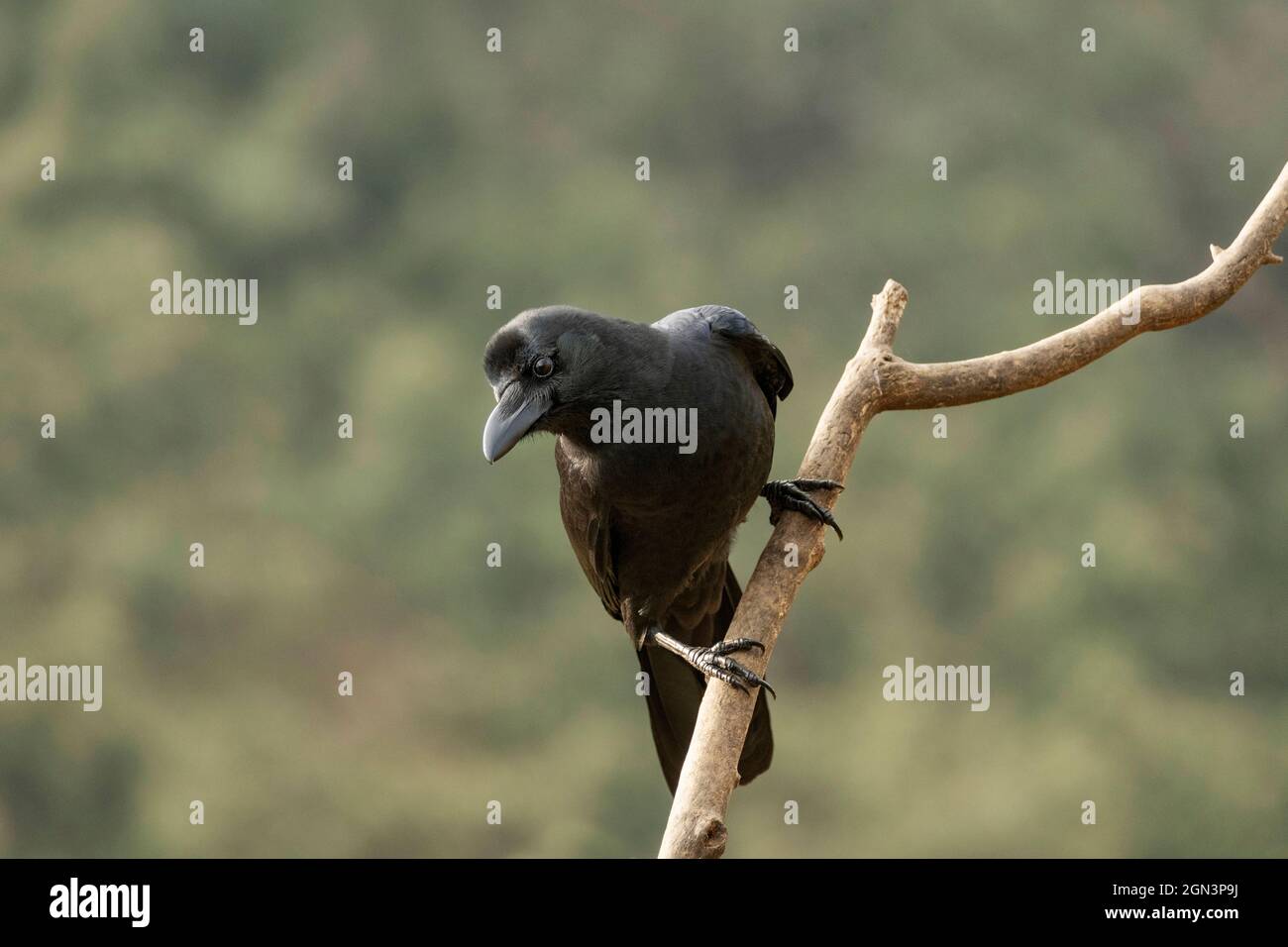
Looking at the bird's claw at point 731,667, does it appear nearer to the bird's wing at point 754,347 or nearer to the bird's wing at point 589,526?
the bird's wing at point 589,526

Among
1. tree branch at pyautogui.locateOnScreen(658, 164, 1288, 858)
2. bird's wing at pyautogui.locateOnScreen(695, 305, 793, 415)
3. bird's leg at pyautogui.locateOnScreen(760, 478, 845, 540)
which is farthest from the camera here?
bird's wing at pyautogui.locateOnScreen(695, 305, 793, 415)

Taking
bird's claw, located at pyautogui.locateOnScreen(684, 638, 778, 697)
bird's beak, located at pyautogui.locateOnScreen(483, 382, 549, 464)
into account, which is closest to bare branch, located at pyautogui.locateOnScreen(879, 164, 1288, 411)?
bird's claw, located at pyautogui.locateOnScreen(684, 638, 778, 697)

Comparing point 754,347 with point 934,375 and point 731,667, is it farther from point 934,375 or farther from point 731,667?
point 731,667

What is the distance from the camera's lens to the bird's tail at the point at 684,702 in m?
3.10

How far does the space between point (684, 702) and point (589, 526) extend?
618mm

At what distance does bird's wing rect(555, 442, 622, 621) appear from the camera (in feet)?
9.35

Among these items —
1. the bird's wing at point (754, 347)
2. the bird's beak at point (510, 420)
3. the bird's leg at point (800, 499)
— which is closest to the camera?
the bird's beak at point (510, 420)

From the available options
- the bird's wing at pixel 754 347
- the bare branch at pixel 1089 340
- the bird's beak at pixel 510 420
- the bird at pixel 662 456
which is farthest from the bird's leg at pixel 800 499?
the bird's beak at pixel 510 420

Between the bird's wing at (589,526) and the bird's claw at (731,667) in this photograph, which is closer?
the bird's claw at (731,667)

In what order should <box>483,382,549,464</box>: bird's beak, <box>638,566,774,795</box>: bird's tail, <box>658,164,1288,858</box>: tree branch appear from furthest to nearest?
<box>638,566,774,795</box>: bird's tail
<box>658,164,1288,858</box>: tree branch
<box>483,382,549,464</box>: bird's beak

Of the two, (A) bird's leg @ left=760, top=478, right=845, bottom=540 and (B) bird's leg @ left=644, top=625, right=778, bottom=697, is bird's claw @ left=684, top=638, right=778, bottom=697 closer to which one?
(B) bird's leg @ left=644, top=625, right=778, bottom=697

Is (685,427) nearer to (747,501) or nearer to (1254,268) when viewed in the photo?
(747,501)

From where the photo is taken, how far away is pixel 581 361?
2578 mm
